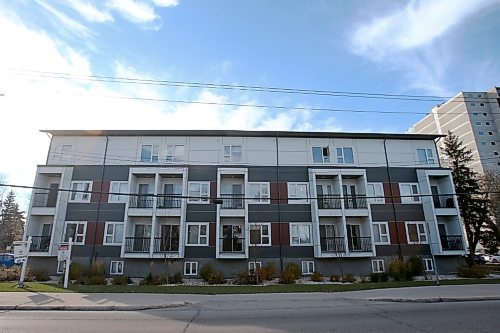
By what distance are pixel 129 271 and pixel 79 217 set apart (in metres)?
6.06

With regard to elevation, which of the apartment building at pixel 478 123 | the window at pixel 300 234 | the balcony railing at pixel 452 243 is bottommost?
the balcony railing at pixel 452 243

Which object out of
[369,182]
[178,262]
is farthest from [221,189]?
[369,182]

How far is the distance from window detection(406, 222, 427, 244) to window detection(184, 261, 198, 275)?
17.5 meters

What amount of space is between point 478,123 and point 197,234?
263ft

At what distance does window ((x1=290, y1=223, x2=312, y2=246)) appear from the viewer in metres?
23.0

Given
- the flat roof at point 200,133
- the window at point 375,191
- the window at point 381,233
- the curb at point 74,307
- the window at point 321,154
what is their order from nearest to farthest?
1. the curb at point 74,307
2. the window at point 381,233
3. the window at point 375,191
4. the flat roof at point 200,133
5. the window at point 321,154

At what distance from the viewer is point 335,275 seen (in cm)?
2170

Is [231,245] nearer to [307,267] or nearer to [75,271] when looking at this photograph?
[307,267]

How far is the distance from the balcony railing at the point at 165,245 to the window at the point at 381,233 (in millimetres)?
16163

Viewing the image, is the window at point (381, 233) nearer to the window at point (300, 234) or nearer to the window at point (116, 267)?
the window at point (300, 234)

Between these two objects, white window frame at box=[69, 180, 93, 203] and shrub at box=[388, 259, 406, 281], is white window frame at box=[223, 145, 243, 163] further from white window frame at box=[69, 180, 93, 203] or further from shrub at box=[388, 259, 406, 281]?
shrub at box=[388, 259, 406, 281]

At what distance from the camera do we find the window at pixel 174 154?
2459 centimetres

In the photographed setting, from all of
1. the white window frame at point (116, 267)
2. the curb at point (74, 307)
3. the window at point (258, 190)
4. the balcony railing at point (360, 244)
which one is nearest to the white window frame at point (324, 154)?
the window at point (258, 190)

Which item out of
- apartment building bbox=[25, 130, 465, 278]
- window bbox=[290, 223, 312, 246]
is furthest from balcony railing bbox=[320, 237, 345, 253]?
window bbox=[290, 223, 312, 246]
